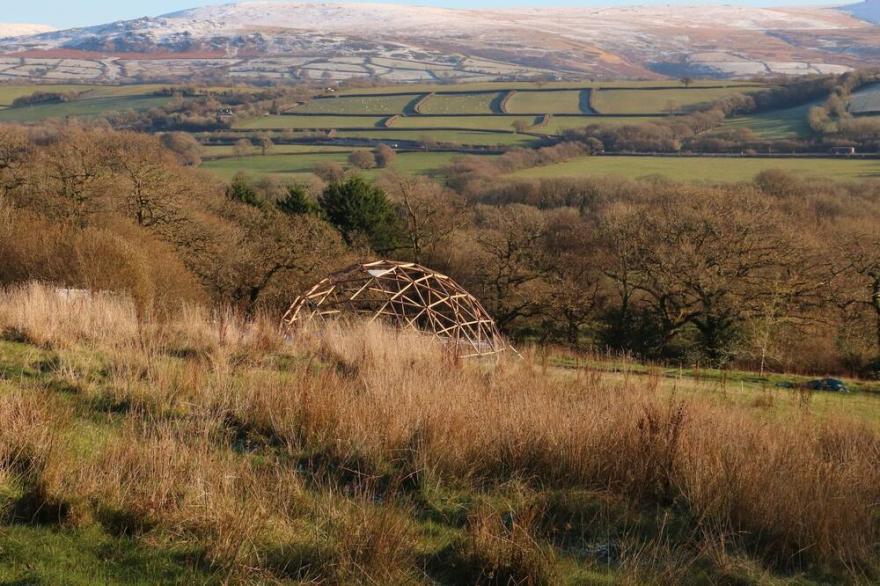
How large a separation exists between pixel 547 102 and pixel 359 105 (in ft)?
79.7

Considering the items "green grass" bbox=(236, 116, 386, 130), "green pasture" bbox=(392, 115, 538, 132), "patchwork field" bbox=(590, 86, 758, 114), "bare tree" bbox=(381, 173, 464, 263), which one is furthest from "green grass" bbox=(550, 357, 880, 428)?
"patchwork field" bbox=(590, 86, 758, 114)

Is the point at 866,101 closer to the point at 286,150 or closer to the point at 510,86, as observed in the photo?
the point at 510,86

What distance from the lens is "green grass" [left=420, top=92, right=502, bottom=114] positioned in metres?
97.1

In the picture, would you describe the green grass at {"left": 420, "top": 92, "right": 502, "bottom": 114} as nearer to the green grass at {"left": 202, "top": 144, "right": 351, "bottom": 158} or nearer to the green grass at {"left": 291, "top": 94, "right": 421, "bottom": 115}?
the green grass at {"left": 291, "top": 94, "right": 421, "bottom": 115}

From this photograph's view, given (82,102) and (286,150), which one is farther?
(82,102)

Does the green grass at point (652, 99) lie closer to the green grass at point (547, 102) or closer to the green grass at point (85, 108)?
the green grass at point (547, 102)

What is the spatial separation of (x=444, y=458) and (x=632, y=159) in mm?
71604

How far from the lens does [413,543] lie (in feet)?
15.7

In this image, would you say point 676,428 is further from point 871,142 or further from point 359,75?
point 359,75

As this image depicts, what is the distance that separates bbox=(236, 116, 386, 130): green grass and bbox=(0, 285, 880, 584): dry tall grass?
274 ft

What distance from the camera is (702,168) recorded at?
226 feet

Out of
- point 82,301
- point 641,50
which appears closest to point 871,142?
point 82,301

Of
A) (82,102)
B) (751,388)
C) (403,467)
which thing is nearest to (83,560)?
→ (403,467)

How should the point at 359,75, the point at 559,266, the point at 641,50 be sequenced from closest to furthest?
the point at 559,266
the point at 359,75
the point at 641,50
